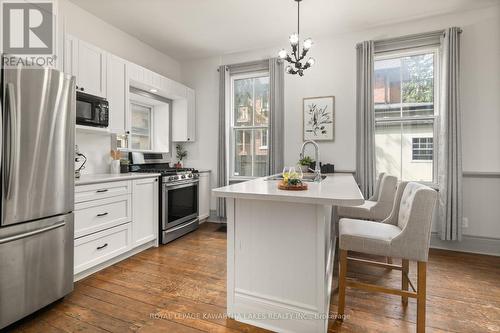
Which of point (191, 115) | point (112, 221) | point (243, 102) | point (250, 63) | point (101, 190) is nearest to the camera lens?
point (101, 190)

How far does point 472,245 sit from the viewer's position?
321 centimetres

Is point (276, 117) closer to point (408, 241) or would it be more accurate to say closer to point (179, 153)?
point (179, 153)

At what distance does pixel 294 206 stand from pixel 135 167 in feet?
9.35

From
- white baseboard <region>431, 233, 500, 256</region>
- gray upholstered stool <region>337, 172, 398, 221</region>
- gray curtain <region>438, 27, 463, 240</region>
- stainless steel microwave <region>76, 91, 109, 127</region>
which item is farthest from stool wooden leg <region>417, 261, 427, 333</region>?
stainless steel microwave <region>76, 91, 109, 127</region>

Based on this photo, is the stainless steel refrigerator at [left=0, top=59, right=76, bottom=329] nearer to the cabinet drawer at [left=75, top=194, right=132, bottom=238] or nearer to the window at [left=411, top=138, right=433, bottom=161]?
the cabinet drawer at [left=75, top=194, right=132, bottom=238]

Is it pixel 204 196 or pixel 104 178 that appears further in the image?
pixel 204 196

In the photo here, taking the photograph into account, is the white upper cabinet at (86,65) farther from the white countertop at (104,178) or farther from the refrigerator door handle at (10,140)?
the refrigerator door handle at (10,140)

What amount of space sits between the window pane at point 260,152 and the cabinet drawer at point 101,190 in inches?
81.1

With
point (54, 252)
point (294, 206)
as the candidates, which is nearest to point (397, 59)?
point (294, 206)

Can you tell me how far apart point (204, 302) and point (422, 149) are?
10.8 feet

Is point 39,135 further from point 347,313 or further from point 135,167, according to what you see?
point 347,313

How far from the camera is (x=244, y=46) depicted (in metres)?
4.17

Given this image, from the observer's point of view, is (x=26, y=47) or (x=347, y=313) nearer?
(x=347, y=313)

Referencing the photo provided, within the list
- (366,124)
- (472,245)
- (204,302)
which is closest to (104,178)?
(204,302)
